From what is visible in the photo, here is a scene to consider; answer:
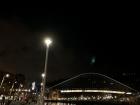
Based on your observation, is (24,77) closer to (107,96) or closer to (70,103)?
(70,103)

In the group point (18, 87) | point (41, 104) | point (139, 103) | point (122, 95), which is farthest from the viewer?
point (122, 95)

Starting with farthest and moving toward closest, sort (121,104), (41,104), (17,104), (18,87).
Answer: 1. (18,87)
2. (121,104)
3. (17,104)
4. (41,104)

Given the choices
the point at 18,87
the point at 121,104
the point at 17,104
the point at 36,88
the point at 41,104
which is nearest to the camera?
the point at 41,104

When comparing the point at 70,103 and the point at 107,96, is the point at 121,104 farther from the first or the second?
the point at 107,96

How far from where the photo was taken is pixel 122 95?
195 metres

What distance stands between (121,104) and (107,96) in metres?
57.6

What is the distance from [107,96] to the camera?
654 ft

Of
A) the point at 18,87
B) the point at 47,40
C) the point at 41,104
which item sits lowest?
the point at 41,104

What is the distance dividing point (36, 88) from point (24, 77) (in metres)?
25.7

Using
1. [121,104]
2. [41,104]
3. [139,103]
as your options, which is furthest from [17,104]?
[121,104]

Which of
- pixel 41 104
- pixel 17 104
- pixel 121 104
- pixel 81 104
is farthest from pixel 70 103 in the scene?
pixel 41 104

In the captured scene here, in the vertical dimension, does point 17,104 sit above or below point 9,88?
below

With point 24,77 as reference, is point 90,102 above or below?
below

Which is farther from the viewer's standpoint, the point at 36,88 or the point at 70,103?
the point at 70,103
